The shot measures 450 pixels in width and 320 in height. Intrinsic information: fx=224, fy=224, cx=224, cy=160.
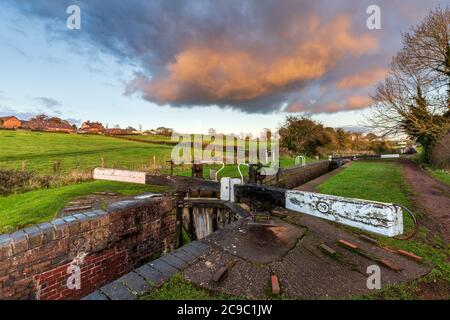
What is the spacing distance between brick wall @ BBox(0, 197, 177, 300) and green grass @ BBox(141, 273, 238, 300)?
2.42 metres

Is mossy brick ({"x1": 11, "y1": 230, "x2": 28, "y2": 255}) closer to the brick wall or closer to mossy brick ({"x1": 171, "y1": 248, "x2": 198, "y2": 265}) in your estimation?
the brick wall

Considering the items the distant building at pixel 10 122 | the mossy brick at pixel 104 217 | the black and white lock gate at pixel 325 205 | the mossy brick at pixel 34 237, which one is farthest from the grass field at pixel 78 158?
the distant building at pixel 10 122

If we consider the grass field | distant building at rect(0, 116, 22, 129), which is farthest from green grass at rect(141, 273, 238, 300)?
distant building at rect(0, 116, 22, 129)

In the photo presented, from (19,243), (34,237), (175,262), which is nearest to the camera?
(175,262)

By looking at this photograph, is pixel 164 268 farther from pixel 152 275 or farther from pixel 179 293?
pixel 179 293

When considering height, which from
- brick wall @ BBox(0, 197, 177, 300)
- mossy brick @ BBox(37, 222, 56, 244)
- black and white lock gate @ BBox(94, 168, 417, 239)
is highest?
black and white lock gate @ BBox(94, 168, 417, 239)

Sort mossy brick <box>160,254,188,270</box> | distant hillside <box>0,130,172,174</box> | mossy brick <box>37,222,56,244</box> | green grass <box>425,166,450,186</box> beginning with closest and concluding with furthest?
mossy brick <box>160,254,188,270</box>
mossy brick <box>37,222,56,244</box>
green grass <box>425,166,450,186</box>
distant hillside <box>0,130,172,174</box>

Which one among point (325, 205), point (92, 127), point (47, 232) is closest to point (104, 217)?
point (47, 232)

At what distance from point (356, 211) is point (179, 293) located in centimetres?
225

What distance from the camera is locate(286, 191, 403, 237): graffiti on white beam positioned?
2395 millimetres

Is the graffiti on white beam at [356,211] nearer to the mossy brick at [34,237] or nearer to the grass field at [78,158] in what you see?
the mossy brick at [34,237]

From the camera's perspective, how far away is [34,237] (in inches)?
136
